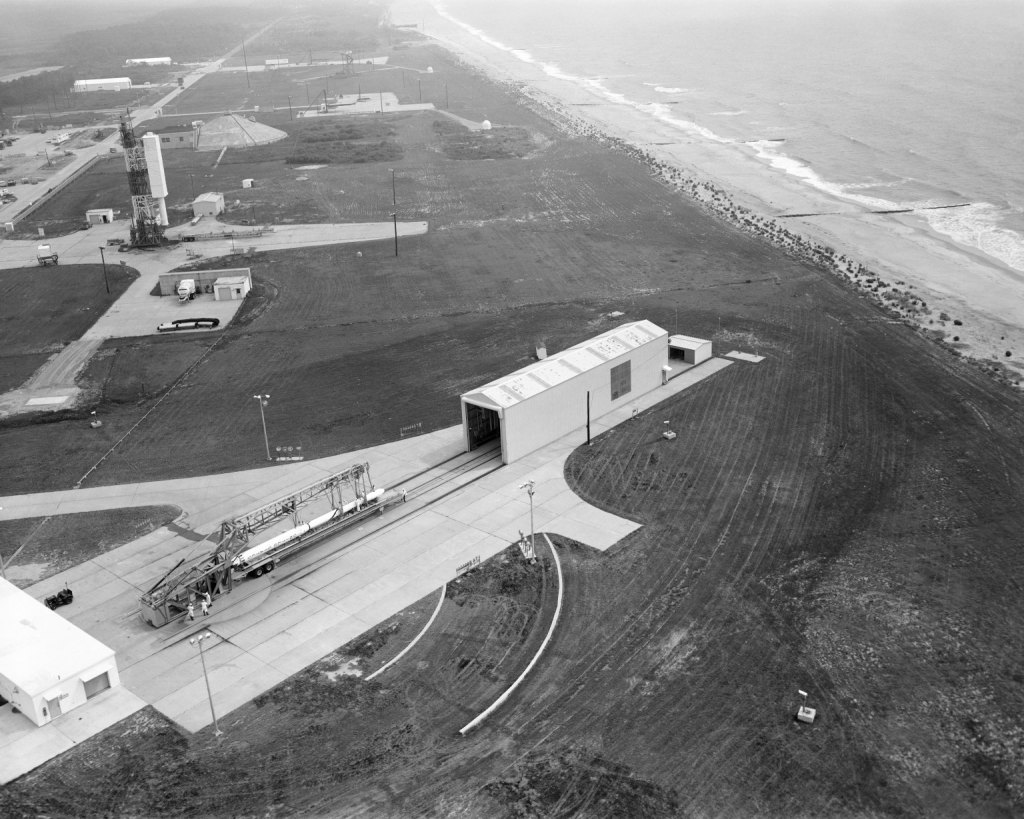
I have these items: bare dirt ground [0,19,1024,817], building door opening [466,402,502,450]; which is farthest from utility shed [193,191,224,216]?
building door opening [466,402,502,450]

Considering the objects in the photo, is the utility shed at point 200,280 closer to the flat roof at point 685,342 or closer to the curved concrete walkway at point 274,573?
the curved concrete walkway at point 274,573

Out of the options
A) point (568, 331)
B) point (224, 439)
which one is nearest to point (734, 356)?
point (568, 331)

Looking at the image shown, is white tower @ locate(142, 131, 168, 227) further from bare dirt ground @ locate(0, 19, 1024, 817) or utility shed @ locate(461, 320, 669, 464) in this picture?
utility shed @ locate(461, 320, 669, 464)

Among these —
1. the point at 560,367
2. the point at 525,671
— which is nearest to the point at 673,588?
the point at 525,671

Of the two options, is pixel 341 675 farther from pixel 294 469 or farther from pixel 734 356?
pixel 734 356

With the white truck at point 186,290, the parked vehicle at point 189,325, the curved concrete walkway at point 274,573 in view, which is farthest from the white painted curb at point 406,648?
the white truck at point 186,290

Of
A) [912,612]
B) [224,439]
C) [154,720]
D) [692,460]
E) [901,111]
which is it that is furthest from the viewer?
[901,111]

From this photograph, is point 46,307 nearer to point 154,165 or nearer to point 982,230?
point 154,165
